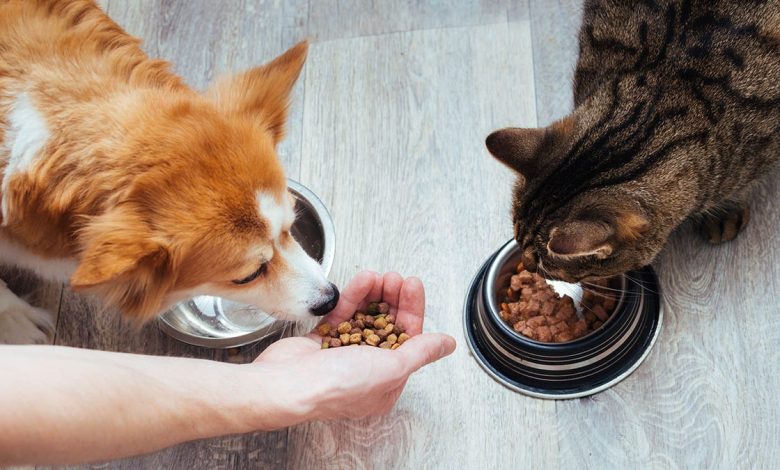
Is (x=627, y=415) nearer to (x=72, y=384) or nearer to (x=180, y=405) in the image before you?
(x=180, y=405)

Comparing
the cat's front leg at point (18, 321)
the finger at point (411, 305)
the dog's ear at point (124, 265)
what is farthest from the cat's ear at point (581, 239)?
the cat's front leg at point (18, 321)

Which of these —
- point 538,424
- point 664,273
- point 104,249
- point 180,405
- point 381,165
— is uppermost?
point 104,249

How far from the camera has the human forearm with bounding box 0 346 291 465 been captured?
1165 millimetres

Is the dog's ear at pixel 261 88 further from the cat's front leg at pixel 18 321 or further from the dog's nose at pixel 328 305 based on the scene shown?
the cat's front leg at pixel 18 321

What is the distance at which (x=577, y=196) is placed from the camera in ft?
5.32

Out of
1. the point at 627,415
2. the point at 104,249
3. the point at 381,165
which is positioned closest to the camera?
the point at 104,249

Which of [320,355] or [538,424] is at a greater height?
[320,355]

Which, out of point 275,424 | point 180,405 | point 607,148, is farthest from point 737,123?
point 180,405

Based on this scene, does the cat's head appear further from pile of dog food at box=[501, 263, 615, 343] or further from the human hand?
the human hand

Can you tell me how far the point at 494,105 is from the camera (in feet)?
7.54

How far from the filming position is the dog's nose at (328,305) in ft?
5.69

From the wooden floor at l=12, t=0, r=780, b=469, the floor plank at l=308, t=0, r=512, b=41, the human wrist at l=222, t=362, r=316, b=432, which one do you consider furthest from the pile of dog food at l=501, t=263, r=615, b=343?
the floor plank at l=308, t=0, r=512, b=41

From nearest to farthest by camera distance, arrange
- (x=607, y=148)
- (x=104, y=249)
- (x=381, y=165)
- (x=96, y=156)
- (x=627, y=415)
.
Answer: (x=104, y=249)
(x=96, y=156)
(x=607, y=148)
(x=627, y=415)
(x=381, y=165)

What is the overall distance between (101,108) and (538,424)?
133cm
